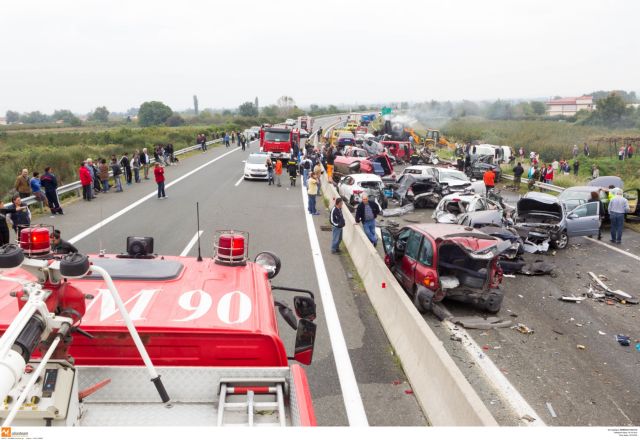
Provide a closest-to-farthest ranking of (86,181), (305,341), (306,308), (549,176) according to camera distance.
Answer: (305,341), (306,308), (86,181), (549,176)

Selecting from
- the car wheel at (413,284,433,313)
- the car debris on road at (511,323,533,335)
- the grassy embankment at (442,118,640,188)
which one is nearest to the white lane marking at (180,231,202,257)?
the car wheel at (413,284,433,313)

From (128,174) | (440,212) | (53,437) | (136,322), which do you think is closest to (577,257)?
(440,212)

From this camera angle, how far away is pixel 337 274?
12.1m

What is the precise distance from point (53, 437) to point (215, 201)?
19.4 metres

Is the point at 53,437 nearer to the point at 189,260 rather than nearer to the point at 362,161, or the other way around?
the point at 189,260

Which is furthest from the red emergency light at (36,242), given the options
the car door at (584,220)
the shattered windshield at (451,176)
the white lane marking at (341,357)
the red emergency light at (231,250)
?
the shattered windshield at (451,176)

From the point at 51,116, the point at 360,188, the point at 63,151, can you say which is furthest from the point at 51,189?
the point at 51,116

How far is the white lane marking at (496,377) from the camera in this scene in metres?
6.76

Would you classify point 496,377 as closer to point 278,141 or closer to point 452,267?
point 452,267

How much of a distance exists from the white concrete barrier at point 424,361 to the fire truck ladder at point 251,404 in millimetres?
2354

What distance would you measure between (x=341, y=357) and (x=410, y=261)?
11.1 feet

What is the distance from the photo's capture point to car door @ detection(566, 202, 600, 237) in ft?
51.2

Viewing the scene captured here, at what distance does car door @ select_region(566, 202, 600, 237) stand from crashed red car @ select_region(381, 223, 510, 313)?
659cm

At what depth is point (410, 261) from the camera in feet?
34.8
